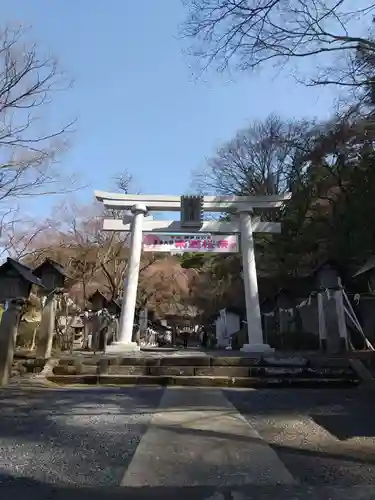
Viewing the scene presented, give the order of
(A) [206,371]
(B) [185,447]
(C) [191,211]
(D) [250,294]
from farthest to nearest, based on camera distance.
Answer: (C) [191,211] → (D) [250,294] → (A) [206,371] → (B) [185,447]

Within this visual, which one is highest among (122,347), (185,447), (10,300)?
(10,300)

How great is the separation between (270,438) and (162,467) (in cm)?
156

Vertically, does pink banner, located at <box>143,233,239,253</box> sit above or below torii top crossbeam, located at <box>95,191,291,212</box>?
below

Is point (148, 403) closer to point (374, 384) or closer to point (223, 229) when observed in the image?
point (374, 384)

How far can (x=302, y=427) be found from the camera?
17.9ft

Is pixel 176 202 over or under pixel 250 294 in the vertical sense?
over

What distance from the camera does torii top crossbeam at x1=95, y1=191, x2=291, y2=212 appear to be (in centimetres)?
1638

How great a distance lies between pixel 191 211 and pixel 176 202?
727mm

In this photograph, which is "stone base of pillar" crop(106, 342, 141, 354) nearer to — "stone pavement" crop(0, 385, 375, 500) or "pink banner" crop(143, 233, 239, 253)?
"pink banner" crop(143, 233, 239, 253)

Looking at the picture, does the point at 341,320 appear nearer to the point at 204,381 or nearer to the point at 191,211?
the point at 204,381

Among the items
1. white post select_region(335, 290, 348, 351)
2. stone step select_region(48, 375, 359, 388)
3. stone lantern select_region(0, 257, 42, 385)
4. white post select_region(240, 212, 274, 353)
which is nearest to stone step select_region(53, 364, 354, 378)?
stone step select_region(48, 375, 359, 388)

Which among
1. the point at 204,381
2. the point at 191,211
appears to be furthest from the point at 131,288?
the point at 204,381

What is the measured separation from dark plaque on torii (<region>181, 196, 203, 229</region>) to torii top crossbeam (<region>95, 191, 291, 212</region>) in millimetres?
301

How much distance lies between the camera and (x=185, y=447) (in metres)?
4.53
